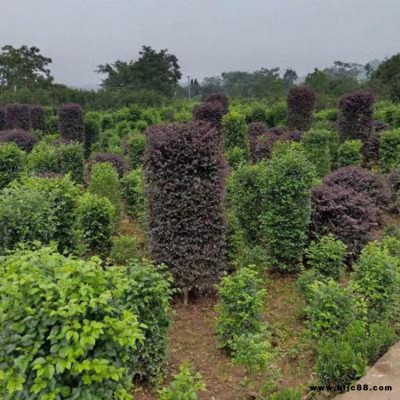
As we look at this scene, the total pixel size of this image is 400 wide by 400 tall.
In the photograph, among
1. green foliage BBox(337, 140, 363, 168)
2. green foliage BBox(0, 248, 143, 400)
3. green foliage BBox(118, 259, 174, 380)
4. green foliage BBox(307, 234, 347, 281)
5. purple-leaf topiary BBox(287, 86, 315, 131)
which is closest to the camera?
green foliage BBox(0, 248, 143, 400)

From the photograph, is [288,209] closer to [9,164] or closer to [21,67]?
[9,164]

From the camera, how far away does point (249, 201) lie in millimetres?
6074

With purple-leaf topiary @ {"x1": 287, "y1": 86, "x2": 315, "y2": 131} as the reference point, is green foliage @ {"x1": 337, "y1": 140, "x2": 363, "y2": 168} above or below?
below

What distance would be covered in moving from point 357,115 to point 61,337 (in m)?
10.5

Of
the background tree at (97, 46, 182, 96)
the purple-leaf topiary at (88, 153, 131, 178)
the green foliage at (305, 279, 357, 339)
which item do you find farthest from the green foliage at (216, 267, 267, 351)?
the background tree at (97, 46, 182, 96)

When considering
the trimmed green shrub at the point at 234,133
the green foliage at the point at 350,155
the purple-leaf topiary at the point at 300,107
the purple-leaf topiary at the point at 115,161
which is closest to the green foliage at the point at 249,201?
the purple-leaf topiary at the point at 115,161

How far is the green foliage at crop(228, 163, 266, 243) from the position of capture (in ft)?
19.9

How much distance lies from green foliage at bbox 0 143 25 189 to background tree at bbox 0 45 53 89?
3245 cm

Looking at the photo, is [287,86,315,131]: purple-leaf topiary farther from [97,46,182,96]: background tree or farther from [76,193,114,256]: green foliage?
[97,46,182,96]: background tree

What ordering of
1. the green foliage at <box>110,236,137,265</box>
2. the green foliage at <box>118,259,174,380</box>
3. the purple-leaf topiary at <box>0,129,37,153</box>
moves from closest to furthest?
the green foliage at <box>118,259,174,380</box>
the green foliage at <box>110,236,137,265</box>
the purple-leaf topiary at <box>0,129,37,153</box>

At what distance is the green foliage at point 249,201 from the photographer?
19.9ft

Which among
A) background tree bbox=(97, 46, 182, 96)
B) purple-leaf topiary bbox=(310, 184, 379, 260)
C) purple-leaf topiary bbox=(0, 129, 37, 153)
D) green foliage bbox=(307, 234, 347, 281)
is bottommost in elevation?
green foliage bbox=(307, 234, 347, 281)

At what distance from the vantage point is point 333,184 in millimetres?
6852

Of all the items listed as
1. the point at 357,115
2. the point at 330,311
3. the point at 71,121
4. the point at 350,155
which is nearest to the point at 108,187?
the point at 330,311
